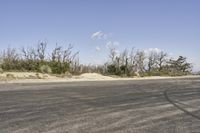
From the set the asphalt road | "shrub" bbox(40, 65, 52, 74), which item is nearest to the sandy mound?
"shrub" bbox(40, 65, 52, 74)

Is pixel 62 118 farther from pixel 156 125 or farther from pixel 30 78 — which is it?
pixel 30 78

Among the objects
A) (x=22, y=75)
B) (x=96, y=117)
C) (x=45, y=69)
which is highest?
(x=45, y=69)

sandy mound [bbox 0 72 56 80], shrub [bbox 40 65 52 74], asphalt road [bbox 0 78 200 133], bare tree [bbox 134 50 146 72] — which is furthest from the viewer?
bare tree [bbox 134 50 146 72]

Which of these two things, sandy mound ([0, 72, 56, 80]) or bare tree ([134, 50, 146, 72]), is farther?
bare tree ([134, 50, 146, 72])

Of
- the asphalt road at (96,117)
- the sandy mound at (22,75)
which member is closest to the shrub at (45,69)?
the sandy mound at (22,75)

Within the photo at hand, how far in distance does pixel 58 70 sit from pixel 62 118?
32.5 metres

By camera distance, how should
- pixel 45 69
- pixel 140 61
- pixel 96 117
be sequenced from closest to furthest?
pixel 96 117
pixel 45 69
pixel 140 61

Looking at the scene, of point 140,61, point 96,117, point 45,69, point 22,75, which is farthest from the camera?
point 140,61

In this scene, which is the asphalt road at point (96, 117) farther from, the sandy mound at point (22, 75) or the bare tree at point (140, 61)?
the bare tree at point (140, 61)

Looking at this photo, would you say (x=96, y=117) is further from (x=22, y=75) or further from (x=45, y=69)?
(x=45, y=69)

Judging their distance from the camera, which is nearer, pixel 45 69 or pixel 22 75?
pixel 22 75

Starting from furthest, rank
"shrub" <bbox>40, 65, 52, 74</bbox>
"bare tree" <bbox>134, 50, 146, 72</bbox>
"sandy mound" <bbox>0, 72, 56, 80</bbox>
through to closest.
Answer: "bare tree" <bbox>134, 50, 146, 72</bbox> < "shrub" <bbox>40, 65, 52, 74</bbox> < "sandy mound" <bbox>0, 72, 56, 80</bbox>

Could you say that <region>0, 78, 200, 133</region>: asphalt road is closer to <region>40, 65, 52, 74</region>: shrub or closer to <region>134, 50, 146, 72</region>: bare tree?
A: <region>40, 65, 52, 74</region>: shrub

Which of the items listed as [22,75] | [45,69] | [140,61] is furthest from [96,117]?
[140,61]
